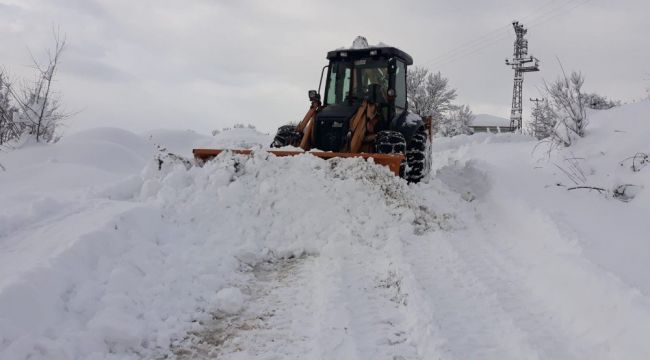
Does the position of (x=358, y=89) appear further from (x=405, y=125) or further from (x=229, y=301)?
(x=229, y=301)

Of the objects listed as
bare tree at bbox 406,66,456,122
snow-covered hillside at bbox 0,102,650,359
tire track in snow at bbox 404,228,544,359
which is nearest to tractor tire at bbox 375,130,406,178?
snow-covered hillside at bbox 0,102,650,359

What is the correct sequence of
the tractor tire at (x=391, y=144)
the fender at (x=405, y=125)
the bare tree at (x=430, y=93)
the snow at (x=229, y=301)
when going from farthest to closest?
the bare tree at (x=430, y=93), the fender at (x=405, y=125), the tractor tire at (x=391, y=144), the snow at (x=229, y=301)

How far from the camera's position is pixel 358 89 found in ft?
27.3

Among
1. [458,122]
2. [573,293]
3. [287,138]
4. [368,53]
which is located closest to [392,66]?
[368,53]

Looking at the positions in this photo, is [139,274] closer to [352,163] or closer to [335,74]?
[352,163]

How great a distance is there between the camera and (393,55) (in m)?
8.17

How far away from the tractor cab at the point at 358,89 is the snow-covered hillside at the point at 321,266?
1635mm

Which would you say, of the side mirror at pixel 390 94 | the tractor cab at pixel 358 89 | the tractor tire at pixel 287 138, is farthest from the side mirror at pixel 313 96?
the side mirror at pixel 390 94

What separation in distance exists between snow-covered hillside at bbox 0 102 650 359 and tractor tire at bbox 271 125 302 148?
2.18 meters

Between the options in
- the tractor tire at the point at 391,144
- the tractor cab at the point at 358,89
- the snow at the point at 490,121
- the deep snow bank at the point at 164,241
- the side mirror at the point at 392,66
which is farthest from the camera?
the snow at the point at 490,121

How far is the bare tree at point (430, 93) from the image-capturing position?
2742 centimetres

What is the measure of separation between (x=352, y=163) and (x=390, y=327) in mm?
3064

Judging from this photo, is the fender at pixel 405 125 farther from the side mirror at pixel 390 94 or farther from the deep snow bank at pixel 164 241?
the deep snow bank at pixel 164 241

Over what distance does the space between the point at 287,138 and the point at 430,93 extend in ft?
70.4
